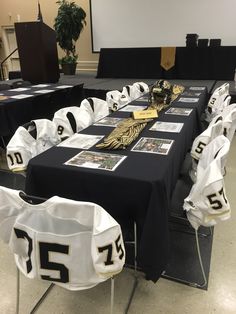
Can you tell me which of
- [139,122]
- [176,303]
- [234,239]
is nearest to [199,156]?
[139,122]

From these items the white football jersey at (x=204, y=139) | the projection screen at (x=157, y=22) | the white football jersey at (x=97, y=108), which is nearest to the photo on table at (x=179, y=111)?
the white football jersey at (x=204, y=139)

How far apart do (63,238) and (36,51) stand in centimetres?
386

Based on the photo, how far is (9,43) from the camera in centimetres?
736

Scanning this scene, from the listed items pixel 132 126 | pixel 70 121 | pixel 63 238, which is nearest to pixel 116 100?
pixel 70 121

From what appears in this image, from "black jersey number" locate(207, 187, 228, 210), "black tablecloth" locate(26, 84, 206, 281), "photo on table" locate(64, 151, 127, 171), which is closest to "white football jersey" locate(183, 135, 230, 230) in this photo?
"black jersey number" locate(207, 187, 228, 210)

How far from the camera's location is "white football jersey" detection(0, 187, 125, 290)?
88 centimetres

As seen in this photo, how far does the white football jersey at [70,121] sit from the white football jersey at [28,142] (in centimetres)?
7

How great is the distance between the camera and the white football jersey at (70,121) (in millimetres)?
1992

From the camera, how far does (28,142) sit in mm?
1719

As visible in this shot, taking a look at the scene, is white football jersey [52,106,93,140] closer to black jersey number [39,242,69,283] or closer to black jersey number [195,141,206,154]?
black jersey number [195,141,206,154]

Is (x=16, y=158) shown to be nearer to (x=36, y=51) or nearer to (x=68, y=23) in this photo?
(x=36, y=51)

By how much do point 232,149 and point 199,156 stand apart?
6.56 ft

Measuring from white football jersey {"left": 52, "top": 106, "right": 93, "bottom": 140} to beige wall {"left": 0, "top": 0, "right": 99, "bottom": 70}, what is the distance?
4.62 meters

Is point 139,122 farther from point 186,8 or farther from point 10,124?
point 186,8
